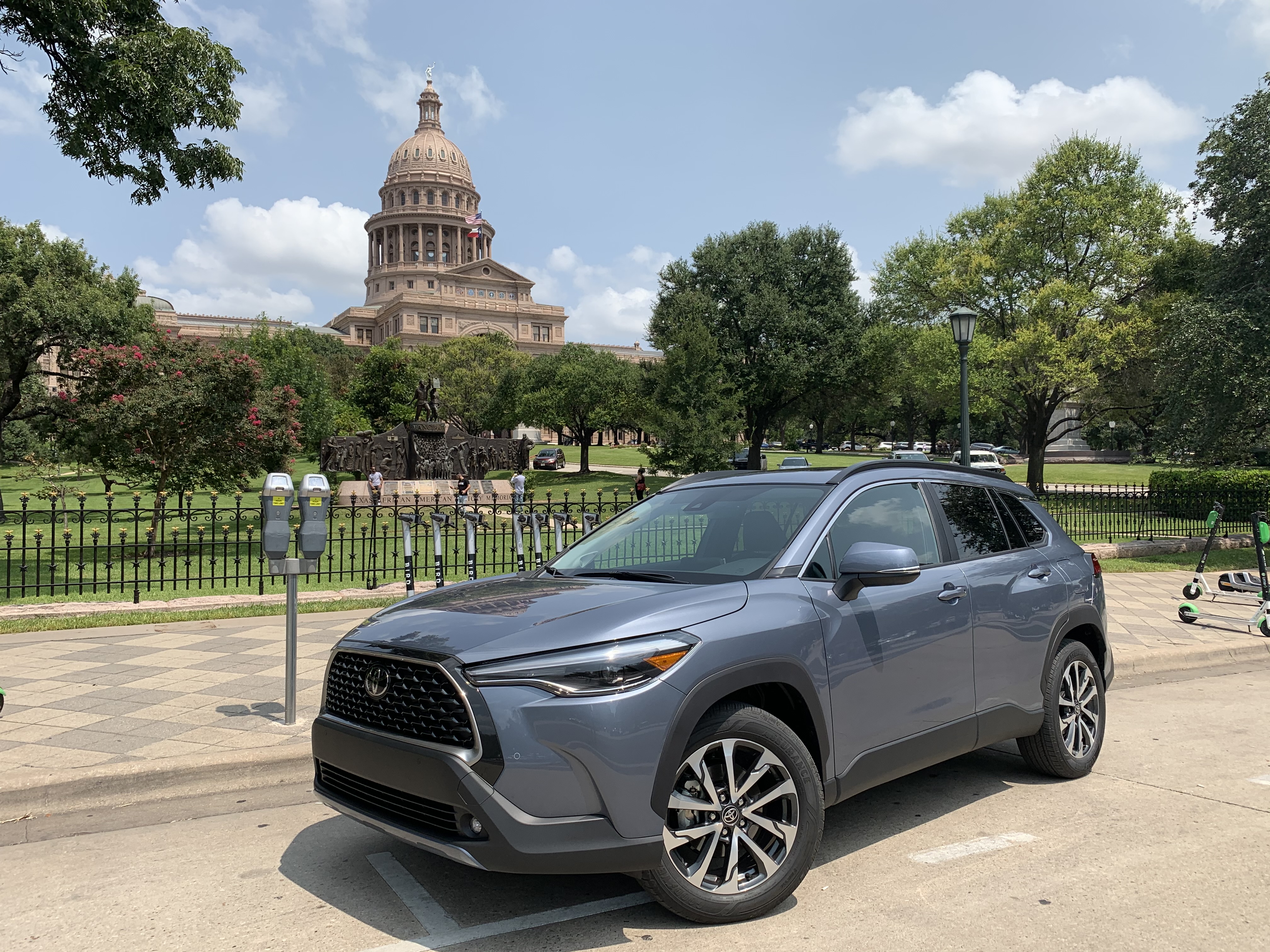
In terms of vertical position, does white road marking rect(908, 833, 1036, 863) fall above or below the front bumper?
below

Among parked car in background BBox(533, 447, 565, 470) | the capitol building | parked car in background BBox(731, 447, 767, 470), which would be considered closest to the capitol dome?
the capitol building

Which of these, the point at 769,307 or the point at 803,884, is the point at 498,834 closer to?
the point at 803,884

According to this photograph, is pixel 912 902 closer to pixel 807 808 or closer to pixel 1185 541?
pixel 807 808

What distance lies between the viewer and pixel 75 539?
20.7 metres

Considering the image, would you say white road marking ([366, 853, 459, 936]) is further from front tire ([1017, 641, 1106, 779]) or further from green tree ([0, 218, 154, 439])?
green tree ([0, 218, 154, 439])

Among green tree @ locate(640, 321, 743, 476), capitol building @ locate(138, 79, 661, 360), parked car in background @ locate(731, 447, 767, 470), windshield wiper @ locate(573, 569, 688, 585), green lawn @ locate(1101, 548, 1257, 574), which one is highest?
capitol building @ locate(138, 79, 661, 360)

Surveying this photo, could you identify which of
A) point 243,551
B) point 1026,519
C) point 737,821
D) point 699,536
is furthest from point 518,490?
point 737,821

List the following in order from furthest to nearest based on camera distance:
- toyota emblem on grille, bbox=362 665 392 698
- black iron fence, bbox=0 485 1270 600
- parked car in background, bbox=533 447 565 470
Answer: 1. parked car in background, bbox=533 447 565 470
2. black iron fence, bbox=0 485 1270 600
3. toyota emblem on grille, bbox=362 665 392 698

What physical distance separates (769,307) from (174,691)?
36.3 metres

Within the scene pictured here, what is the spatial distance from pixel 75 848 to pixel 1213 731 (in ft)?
22.5

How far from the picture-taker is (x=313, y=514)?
567 centimetres

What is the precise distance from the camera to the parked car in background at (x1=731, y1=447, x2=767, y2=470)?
40625 millimetres

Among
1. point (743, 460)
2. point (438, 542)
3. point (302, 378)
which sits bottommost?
point (438, 542)

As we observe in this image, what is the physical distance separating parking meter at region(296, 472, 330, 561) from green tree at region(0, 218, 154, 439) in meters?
22.7
